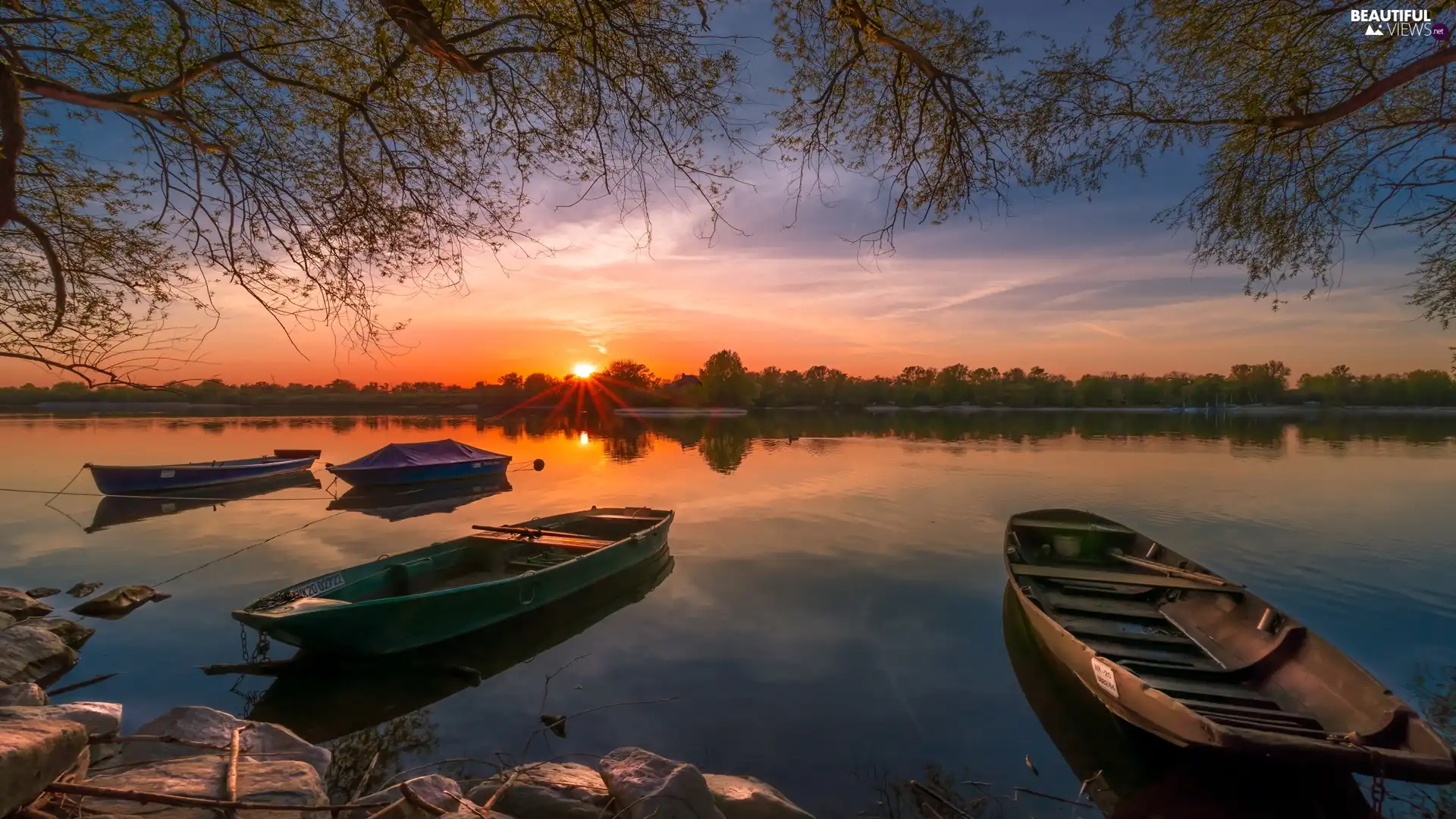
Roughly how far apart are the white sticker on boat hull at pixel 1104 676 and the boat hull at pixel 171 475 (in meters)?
29.9

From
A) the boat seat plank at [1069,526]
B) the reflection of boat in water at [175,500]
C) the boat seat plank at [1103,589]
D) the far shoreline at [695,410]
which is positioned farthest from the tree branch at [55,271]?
the far shoreline at [695,410]

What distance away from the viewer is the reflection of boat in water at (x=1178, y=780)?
589 cm

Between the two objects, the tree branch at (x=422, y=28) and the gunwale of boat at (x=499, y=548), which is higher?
the tree branch at (x=422, y=28)

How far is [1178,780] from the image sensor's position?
21.1ft

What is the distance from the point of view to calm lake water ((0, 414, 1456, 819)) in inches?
291

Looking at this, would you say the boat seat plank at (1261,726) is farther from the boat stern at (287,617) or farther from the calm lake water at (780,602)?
the boat stern at (287,617)

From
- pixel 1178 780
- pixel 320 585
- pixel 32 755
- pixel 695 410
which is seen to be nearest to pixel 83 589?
pixel 320 585

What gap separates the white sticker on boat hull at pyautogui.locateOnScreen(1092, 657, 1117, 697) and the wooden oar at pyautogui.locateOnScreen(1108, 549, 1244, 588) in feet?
11.1

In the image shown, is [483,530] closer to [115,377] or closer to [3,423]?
[115,377]

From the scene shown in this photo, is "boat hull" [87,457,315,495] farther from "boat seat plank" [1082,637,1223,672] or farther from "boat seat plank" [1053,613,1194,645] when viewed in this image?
"boat seat plank" [1082,637,1223,672]

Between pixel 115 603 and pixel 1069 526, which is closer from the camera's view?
pixel 115 603

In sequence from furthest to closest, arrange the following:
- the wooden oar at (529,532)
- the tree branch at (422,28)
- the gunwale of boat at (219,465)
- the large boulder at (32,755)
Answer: the gunwale of boat at (219,465)
the wooden oar at (529,532)
the tree branch at (422,28)
the large boulder at (32,755)

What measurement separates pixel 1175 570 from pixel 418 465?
2623 centimetres

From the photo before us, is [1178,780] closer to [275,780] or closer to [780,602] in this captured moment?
[780,602]
